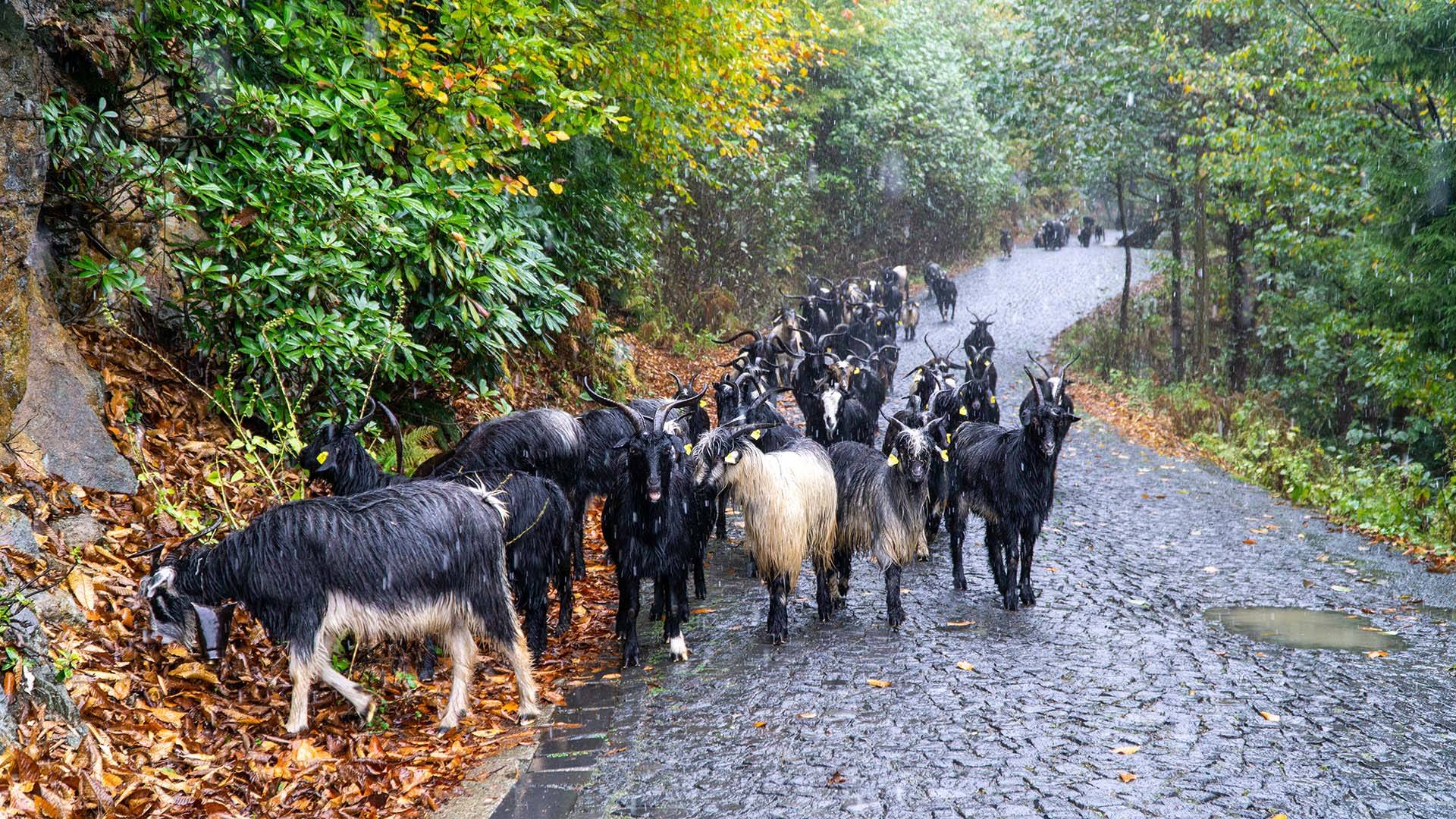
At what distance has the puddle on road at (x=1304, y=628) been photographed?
23.9ft

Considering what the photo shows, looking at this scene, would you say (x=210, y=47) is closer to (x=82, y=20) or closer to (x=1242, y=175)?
(x=82, y=20)

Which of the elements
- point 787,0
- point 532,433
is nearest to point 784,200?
point 787,0

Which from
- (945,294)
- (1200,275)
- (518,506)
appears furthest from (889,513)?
(945,294)

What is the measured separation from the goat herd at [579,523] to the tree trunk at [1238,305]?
39.4 feet

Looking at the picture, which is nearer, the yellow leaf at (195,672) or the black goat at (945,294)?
the yellow leaf at (195,672)

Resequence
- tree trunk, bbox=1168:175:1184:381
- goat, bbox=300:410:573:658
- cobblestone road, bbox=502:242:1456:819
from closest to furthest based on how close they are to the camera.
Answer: cobblestone road, bbox=502:242:1456:819
goat, bbox=300:410:573:658
tree trunk, bbox=1168:175:1184:381

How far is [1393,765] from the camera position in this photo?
530 cm

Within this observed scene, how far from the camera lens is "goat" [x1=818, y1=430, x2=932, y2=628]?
7625 mm

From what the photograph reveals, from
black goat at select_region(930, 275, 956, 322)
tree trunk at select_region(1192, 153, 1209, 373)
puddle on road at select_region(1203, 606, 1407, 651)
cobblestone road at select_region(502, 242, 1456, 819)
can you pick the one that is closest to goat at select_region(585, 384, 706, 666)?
cobblestone road at select_region(502, 242, 1456, 819)

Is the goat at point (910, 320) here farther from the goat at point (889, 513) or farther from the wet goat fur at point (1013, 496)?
the goat at point (889, 513)

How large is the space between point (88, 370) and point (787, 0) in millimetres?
15162

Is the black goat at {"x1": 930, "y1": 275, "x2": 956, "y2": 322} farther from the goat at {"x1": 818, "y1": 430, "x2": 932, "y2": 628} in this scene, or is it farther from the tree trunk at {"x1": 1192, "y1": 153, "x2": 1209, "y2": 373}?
the goat at {"x1": 818, "y1": 430, "x2": 932, "y2": 628}

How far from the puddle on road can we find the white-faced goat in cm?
560

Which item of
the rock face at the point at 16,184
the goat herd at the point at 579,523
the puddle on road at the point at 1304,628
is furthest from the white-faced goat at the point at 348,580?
the puddle on road at the point at 1304,628
